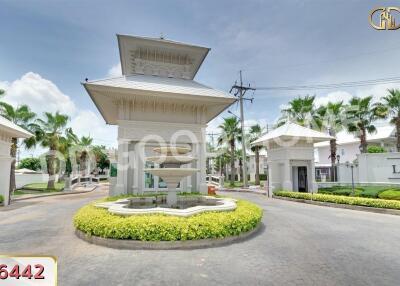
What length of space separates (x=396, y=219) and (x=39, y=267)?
45.9ft

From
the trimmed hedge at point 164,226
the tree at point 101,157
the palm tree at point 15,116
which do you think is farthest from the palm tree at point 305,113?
the tree at point 101,157

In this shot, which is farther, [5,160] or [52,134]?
[52,134]

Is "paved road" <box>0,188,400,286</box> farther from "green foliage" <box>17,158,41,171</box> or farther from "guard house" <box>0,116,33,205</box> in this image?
"green foliage" <box>17,158,41,171</box>

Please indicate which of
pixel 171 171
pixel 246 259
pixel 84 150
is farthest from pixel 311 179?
pixel 84 150

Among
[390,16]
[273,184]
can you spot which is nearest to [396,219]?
[390,16]

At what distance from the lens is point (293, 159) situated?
Result: 1970 cm

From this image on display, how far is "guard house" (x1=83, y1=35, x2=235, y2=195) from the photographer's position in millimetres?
12836

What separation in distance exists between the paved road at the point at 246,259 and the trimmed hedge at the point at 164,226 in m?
0.41

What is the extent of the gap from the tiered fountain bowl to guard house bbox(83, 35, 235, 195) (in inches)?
82.3

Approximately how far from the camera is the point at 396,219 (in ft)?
36.8

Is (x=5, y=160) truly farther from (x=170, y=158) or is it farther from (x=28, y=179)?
(x=28, y=179)

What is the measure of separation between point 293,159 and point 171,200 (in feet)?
42.9

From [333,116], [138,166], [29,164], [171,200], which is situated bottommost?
[171,200]

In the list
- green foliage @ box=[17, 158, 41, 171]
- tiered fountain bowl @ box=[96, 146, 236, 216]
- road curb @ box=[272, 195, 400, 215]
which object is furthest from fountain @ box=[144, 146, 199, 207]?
green foliage @ box=[17, 158, 41, 171]
